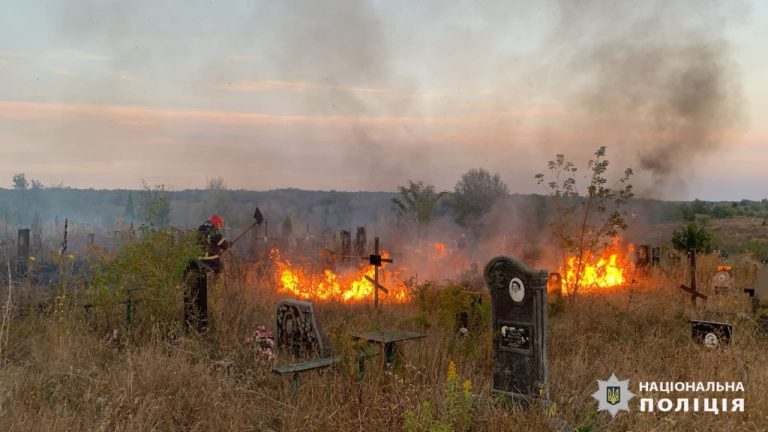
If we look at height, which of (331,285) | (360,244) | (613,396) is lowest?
(613,396)

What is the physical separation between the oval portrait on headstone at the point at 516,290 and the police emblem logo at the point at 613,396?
1.21m

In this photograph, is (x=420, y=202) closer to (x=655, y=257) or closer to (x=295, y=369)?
(x=655, y=257)

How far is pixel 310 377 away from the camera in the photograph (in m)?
6.78

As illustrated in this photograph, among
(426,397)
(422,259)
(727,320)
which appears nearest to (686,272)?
(727,320)

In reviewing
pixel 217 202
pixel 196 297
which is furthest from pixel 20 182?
pixel 196 297

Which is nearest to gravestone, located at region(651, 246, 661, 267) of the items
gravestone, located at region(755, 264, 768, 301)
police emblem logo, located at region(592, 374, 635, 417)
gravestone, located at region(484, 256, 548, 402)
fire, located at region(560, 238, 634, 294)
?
fire, located at region(560, 238, 634, 294)

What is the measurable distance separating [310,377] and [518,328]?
2516 mm

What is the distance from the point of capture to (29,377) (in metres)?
6.76

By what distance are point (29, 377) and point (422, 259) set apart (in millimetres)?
12565

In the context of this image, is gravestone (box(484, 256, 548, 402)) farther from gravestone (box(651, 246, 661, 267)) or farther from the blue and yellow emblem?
gravestone (box(651, 246, 661, 267))

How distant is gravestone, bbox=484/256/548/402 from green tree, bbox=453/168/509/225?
28.6m

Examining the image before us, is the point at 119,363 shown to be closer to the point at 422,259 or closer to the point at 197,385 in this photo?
the point at 197,385

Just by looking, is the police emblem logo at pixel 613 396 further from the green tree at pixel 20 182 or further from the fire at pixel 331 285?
the green tree at pixel 20 182

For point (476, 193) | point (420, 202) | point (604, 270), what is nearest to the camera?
point (604, 270)
